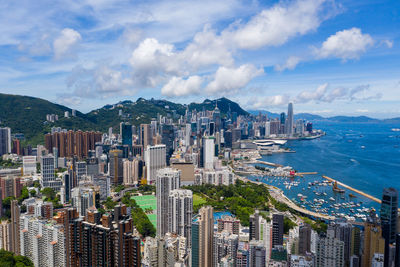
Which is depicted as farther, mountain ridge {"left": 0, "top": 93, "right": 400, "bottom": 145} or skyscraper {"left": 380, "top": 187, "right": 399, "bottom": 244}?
mountain ridge {"left": 0, "top": 93, "right": 400, "bottom": 145}

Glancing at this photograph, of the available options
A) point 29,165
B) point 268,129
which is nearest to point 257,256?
point 29,165

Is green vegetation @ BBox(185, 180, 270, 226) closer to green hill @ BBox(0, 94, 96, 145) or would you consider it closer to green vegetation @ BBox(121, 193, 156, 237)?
green vegetation @ BBox(121, 193, 156, 237)

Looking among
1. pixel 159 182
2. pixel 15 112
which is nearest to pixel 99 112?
pixel 15 112

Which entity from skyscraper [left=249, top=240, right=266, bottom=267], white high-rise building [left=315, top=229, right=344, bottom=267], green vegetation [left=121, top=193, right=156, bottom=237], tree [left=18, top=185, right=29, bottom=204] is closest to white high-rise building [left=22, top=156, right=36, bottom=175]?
tree [left=18, top=185, right=29, bottom=204]

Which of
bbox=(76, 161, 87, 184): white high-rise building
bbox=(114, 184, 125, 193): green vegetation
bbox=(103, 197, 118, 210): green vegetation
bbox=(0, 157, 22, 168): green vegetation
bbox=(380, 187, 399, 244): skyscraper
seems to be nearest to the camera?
bbox=(380, 187, 399, 244): skyscraper

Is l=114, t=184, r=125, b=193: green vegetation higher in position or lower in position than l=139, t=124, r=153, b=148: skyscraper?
lower

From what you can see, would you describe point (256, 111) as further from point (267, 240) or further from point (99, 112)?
point (267, 240)

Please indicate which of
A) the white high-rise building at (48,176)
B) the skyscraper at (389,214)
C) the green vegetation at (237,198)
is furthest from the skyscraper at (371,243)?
the white high-rise building at (48,176)
